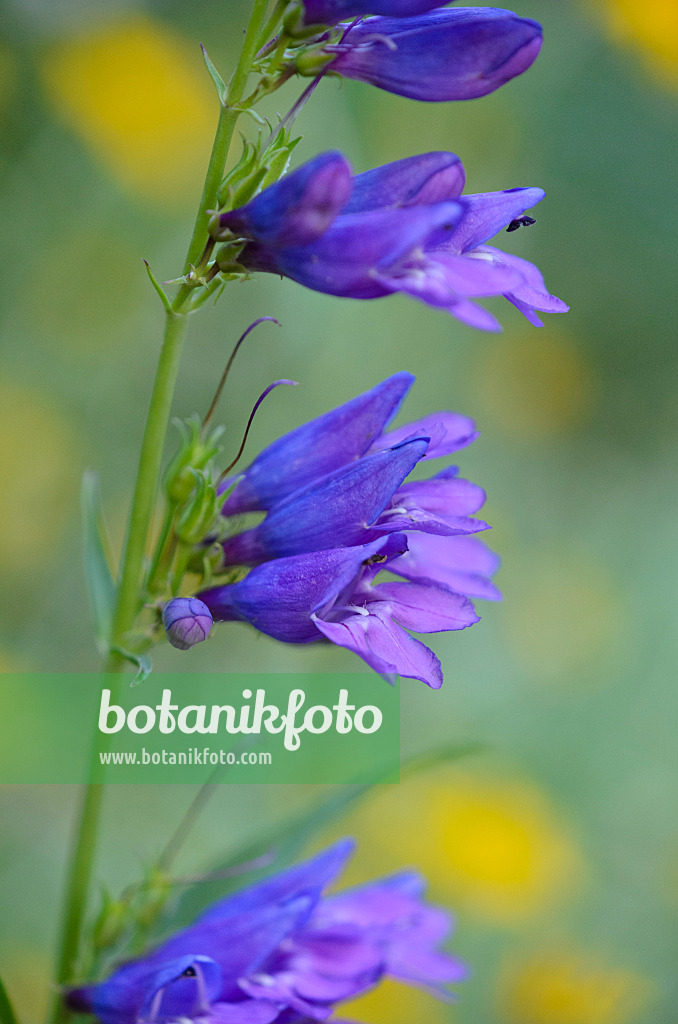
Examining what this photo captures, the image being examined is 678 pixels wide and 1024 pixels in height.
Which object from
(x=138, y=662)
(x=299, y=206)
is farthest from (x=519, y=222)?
(x=138, y=662)

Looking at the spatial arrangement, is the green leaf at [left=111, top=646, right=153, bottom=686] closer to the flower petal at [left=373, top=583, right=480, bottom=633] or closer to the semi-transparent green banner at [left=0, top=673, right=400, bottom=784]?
the flower petal at [left=373, top=583, right=480, bottom=633]

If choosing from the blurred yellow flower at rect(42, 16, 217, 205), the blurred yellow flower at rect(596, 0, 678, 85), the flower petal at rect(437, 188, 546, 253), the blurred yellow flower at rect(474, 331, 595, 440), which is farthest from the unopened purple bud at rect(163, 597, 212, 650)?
the blurred yellow flower at rect(596, 0, 678, 85)

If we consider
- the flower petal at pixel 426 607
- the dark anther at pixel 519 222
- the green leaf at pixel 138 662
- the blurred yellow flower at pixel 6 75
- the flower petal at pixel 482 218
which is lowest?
the green leaf at pixel 138 662

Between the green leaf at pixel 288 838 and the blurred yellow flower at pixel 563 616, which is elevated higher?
the blurred yellow flower at pixel 563 616

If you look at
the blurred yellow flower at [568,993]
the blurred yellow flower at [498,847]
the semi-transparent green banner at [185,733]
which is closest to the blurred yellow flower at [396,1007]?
the blurred yellow flower at [568,993]

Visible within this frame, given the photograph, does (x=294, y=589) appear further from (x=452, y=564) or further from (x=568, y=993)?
(x=568, y=993)

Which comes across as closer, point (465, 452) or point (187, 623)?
point (187, 623)

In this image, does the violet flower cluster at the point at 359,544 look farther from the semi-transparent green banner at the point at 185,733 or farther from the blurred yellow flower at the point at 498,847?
the blurred yellow flower at the point at 498,847
